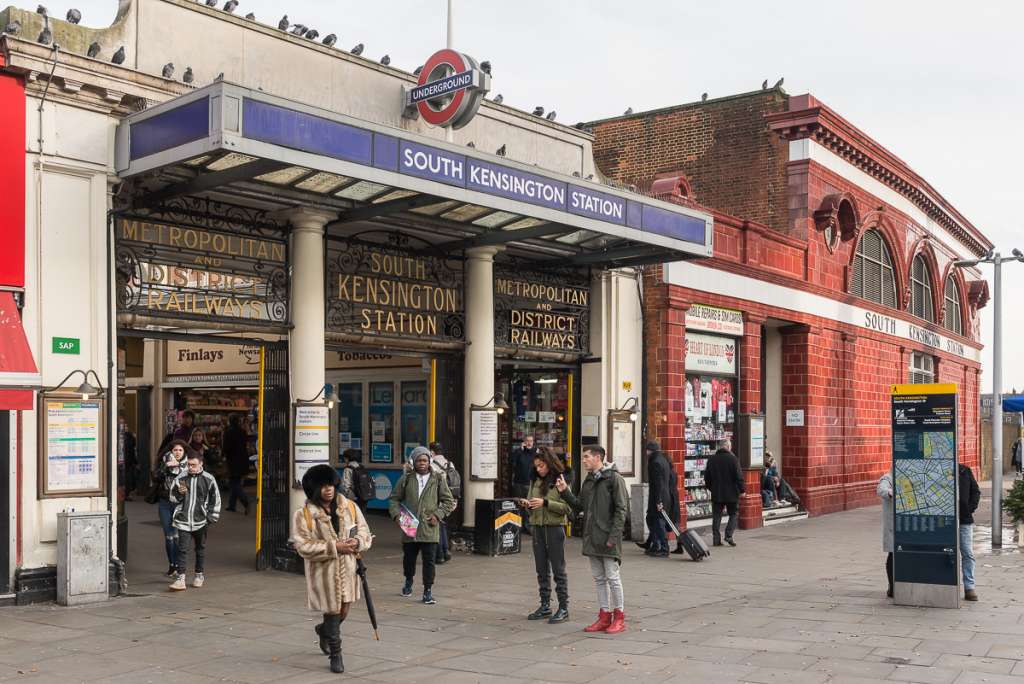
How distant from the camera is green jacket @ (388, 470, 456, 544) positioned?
1121 centimetres

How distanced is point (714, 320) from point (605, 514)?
34.3 ft

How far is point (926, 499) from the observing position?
11.3 metres

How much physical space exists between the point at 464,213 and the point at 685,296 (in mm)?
6075

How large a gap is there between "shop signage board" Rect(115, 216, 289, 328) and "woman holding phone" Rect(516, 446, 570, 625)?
13.8 ft

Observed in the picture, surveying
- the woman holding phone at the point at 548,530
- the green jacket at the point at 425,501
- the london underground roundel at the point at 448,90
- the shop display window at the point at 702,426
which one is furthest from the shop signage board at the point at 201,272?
the shop display window at the point at 702,426

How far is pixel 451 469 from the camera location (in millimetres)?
14477

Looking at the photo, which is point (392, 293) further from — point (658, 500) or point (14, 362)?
point (14, 362)

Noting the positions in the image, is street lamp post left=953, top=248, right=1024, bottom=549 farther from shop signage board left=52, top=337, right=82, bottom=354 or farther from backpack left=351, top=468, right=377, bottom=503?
shop signage board left=52, top=337, right=82, bottom=354

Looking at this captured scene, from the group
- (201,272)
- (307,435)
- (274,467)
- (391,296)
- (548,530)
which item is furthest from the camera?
(391,296)

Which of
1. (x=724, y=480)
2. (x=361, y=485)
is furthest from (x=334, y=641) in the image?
(x=724, y=480)

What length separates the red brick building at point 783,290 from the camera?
63.1 ft

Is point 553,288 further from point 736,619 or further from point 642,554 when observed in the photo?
point 736,619

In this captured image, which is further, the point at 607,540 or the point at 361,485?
the point at 361,485

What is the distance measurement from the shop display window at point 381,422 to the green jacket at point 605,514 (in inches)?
396
